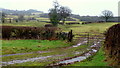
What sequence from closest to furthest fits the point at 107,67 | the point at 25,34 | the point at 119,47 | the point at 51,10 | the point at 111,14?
the point at 107,67, the point at 119,47, the point at 25,34, the point at 51,10, the point at 111,14

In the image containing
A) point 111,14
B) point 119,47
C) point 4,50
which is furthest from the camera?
point 111,14

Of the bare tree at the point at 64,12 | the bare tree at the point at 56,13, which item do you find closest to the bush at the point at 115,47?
the bare tree at the point at 56,13

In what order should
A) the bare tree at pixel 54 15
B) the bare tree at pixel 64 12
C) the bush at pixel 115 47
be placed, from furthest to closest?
the bare tree at pixel 64 12 < the bare tree at pixel 54 15 < the bush at pixel 115 47

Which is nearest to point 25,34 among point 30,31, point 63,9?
point 30,31

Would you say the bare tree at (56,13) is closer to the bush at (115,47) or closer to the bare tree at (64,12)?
the bare tree at (64,12)

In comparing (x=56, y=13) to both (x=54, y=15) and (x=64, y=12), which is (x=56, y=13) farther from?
(x=64, y=12)

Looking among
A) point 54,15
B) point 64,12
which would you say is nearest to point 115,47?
point 54,15

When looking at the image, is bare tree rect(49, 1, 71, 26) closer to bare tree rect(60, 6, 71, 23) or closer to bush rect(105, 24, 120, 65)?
bare tree rect(60, 6, 71, 23)

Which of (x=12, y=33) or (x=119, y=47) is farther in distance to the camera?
(x=12, y=33)

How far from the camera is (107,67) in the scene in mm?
21281

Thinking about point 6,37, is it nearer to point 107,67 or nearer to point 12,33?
point 12,33

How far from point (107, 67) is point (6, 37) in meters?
34.8

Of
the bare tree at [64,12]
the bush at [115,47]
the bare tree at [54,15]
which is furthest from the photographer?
the bare tree at [64,12]

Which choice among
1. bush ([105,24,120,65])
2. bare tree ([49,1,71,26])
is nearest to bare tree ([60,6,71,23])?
bare tree ([49,1,71,26])
